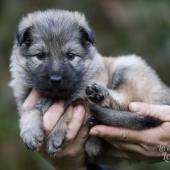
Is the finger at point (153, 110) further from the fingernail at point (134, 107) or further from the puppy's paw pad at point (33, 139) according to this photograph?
the puppy's paw pad at point (33, 139)

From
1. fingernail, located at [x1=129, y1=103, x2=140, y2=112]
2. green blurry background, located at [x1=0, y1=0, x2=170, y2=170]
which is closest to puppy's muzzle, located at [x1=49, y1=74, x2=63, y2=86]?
fingernail, located at [x1=129, y1=103, x2=140, y2=112]

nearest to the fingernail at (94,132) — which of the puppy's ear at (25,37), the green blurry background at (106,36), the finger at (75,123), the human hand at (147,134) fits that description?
the human hand at (147,134)

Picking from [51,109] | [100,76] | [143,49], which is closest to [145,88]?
[100,76]

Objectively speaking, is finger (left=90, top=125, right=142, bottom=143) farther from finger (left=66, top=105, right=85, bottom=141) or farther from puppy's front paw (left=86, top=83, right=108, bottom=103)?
puppy's front paw (left=86, top=83, right=108, bottom=103)

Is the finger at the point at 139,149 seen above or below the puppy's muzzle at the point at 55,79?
below

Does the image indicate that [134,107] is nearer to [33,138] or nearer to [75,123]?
[75,123]

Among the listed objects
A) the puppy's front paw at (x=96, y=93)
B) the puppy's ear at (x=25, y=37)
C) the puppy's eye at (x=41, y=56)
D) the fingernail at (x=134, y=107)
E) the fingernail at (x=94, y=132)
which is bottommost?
the fingernail at (x=94, y=132)

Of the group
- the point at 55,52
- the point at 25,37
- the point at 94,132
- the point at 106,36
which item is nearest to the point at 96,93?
the point at 94,132
